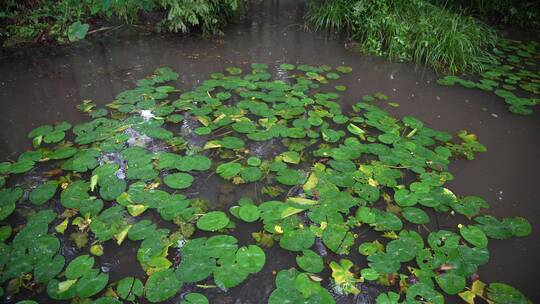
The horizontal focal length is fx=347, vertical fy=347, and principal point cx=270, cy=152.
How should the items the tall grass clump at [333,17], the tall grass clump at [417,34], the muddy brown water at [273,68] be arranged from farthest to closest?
the tall grass clump at [333,17]
the tall grass clump at [417,34]
the muddy brown water at [273,68]

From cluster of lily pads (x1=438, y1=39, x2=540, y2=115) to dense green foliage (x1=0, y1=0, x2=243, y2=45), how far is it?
3.36 meters

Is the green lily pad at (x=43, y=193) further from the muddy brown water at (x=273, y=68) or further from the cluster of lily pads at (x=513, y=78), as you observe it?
the cluster of lily pads at (x=513, y=78)

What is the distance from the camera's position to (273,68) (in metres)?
4.50

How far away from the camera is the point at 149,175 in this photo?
2545 millimetres

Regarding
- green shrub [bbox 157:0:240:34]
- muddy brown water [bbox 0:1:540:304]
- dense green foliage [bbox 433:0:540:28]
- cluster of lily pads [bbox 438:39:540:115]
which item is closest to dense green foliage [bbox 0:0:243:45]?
green shrub [bbox 157:0:240:34]

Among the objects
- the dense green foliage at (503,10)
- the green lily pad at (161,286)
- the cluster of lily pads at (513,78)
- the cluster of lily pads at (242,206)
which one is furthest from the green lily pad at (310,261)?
the dense green foliage at (503,10)

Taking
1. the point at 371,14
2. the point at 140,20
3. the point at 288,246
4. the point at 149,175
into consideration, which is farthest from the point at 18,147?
the point at 371,14

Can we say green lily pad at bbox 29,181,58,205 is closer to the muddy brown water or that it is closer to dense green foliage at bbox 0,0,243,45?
the muddy brown water

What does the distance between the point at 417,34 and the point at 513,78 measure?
1.32 metres

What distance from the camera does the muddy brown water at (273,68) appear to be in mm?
2133

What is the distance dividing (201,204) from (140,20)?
4401 millimetres

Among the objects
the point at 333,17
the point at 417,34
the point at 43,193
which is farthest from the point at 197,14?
the point at 43,193

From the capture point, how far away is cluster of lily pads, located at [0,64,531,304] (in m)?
1.90

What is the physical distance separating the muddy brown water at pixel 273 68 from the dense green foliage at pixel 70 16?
236 mm
